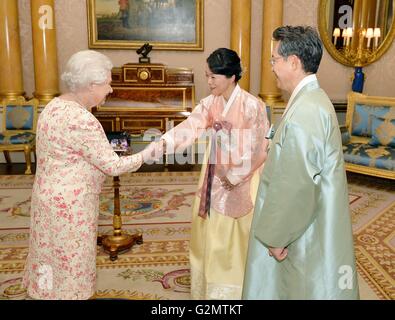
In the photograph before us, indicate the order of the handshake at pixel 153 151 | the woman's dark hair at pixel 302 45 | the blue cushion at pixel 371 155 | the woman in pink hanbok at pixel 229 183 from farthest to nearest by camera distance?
the blue cushion at pixel 371 155 < the woman in pink hanbok at pixel 229 183 < the handshake at pixel 153 151 < the woman's dark hair at pixel 302 45

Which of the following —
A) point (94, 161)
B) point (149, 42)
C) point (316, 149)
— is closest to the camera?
point (316, 149)

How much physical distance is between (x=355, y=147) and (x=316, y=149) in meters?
4.85

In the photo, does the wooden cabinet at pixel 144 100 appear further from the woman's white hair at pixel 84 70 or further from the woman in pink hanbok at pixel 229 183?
the woman's white hair at pixel 84 70

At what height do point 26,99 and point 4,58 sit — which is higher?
point 4,58

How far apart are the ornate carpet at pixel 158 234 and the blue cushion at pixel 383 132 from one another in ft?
1.98

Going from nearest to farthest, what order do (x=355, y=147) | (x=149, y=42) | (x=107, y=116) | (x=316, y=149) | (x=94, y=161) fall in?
(x=316, y=149), (x=94, y=161), (x=355, y=147), (x=107, y=116), (x=149, y=42)

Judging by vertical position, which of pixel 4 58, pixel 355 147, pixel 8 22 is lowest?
pixel 355 147

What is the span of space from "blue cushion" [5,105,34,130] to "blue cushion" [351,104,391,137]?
16.7 feet

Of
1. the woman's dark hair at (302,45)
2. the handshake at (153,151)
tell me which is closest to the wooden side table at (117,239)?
the handshake at (153,151)

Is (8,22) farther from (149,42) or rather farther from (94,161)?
(94,161)

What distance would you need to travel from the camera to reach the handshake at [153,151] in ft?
8.53

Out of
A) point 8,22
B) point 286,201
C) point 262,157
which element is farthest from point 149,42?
point 286,201

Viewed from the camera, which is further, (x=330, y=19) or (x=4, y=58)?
(x=330, y=19)

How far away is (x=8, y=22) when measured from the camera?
23.6ft
